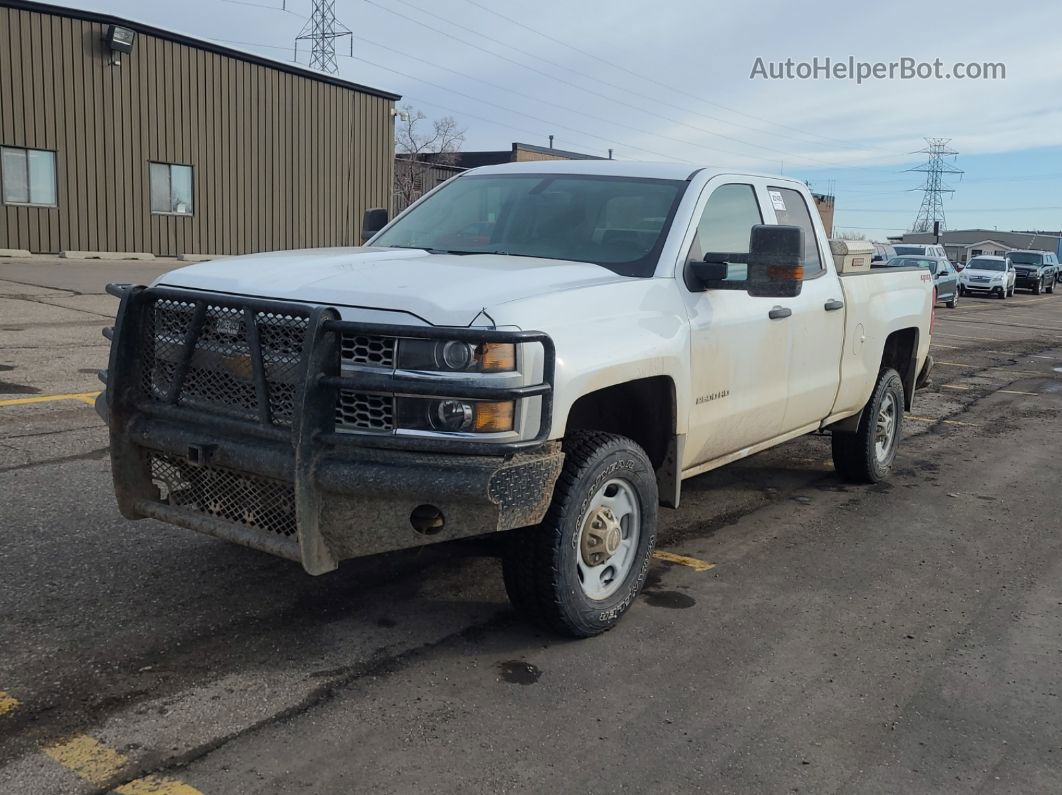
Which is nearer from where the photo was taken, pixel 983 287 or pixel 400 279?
pixel 400 279

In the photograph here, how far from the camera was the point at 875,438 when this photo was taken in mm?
7176

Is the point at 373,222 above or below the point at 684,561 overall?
above

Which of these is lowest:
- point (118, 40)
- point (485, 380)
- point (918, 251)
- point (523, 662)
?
point (523, 662)

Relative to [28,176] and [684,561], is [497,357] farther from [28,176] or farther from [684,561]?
[28,176]

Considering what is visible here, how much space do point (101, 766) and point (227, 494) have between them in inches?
45.2

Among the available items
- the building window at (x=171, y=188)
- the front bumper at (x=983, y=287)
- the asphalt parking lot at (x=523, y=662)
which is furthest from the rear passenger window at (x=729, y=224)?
the front bumper at (x=983, y=287)

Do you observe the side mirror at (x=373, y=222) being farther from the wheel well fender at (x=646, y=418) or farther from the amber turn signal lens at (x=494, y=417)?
the amber turn signal lens at (x=494, y=417)

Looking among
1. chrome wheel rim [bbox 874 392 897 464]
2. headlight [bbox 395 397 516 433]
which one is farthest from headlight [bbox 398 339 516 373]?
chrome wheel rim [bbox 874 392 897 464]

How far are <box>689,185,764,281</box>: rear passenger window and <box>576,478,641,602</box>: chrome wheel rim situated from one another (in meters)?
1.26

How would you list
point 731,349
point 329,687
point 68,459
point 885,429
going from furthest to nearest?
point 885,429
point 68,459
point 731,349
point 329,687

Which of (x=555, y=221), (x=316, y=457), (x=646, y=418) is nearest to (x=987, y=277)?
(x=555, y=221)

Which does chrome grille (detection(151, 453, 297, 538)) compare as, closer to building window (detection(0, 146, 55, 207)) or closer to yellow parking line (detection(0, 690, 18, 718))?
yellow parking line (detection(0, 690, 18, 718))

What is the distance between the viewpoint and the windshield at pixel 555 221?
4.88 meters

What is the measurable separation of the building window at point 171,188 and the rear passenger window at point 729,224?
2555 cm
